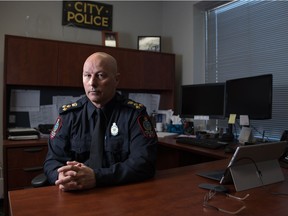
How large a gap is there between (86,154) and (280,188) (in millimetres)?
932

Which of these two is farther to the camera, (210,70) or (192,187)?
(210,70)

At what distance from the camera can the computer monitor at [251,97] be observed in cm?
205

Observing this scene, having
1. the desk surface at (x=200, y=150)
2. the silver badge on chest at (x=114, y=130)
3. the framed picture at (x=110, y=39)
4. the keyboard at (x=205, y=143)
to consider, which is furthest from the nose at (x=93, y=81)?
the framed picture at (x=110, y=39)

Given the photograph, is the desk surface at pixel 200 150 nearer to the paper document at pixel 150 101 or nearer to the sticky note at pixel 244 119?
the sticky note at pixel 244 119

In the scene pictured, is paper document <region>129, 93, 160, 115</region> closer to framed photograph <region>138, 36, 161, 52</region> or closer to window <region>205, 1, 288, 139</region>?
framed photograph <region>138, 36, 161, 52</region>

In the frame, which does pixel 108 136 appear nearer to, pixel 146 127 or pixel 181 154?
pixel 146 127

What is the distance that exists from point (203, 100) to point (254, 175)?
5.21 feet

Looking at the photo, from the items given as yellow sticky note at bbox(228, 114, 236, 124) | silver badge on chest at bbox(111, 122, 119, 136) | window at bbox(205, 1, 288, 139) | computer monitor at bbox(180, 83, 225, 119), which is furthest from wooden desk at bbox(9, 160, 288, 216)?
window at bbox(205, 1, 288, 139)

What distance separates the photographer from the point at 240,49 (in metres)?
2.94

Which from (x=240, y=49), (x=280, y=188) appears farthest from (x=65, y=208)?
(x=240, y=49)

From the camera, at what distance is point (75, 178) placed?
1.03 metres

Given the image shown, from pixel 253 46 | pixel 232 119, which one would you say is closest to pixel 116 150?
pixel 232 119

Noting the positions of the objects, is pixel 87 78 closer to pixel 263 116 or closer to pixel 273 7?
pixel 263 116

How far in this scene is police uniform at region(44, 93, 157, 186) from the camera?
1348 millimetres
